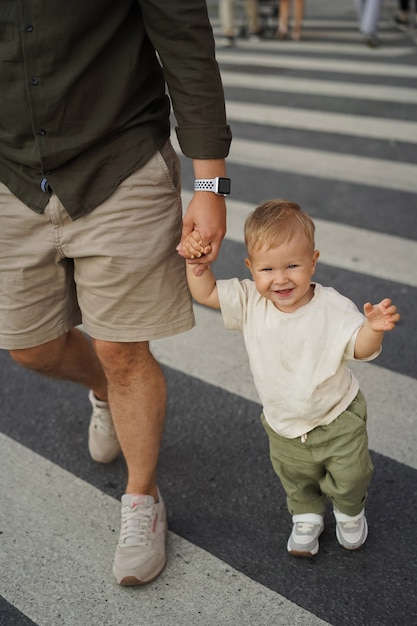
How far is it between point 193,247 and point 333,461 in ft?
2.37

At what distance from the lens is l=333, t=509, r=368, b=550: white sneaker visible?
267 cm

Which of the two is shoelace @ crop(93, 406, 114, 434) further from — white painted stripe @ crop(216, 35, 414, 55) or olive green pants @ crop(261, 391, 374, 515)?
white painted stripe @ crop(216, 35, 414, 55)

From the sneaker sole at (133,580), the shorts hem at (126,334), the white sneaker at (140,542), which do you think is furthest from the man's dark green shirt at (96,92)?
the sneaker sole at (133,580)

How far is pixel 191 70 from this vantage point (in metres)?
2.38

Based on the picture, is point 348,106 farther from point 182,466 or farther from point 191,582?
point 191,582

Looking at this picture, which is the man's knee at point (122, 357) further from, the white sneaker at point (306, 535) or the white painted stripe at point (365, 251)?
the white painted stripe at point (365, 251)

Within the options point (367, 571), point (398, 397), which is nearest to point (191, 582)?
point (367, 571)

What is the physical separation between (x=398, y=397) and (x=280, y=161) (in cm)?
344

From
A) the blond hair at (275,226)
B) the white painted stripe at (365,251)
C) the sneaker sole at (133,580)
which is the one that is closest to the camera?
the blond hair at (275,226)

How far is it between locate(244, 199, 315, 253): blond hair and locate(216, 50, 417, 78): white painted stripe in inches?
282

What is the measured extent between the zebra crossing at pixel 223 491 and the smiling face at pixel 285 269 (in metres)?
0.84

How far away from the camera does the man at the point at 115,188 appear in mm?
2342

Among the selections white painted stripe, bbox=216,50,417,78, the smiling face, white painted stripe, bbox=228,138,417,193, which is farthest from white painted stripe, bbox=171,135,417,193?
the smiling face

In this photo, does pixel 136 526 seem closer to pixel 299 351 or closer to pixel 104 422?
pixel 104 422
